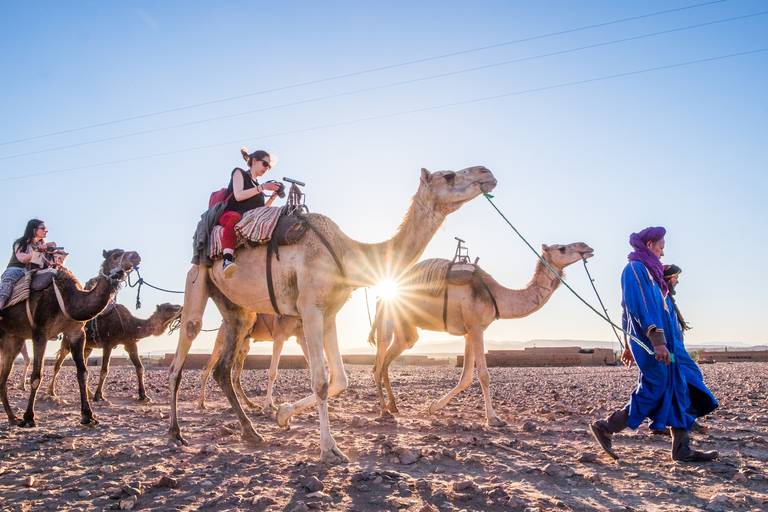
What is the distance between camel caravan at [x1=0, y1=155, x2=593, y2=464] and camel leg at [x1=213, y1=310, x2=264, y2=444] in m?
0.01

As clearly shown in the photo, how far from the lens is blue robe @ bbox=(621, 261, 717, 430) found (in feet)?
18.2

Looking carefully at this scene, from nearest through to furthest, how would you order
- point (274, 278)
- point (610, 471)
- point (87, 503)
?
point (87, 503)
point (610, 471)
point (274, 278)

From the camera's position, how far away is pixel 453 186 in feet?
19.4

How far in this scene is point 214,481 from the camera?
4.44 meters

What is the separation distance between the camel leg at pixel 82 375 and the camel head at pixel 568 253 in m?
7.77

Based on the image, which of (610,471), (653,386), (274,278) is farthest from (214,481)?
(653,386)

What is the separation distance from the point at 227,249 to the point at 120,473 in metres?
2.51

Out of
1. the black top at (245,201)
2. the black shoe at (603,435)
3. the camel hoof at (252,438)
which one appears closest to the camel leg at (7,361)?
the camel hoof at (252,438)

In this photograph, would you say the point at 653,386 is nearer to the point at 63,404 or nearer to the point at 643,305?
the point at 643,305

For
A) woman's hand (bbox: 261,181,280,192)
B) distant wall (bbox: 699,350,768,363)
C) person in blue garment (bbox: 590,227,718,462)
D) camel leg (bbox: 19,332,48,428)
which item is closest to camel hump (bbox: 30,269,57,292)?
camel leg (bbox: 19,332,48,428)

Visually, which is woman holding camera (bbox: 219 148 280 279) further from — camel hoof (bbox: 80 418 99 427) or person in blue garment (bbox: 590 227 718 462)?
person in blue garment (bbox: 590 227 718 462)

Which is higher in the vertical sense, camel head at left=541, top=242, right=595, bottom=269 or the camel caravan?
camel head at left=541, top=242, right=595, bottom=269

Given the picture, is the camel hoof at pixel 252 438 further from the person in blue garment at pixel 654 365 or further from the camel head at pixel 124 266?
the person in blue garment at pixel 654 365

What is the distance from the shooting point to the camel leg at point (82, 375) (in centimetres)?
765
